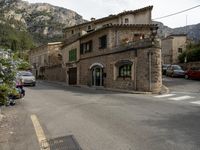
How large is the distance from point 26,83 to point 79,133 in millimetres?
23752

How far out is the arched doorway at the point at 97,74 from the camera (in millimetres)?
31609

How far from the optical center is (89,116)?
37.0 feet

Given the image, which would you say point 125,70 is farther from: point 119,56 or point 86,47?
point 86,47

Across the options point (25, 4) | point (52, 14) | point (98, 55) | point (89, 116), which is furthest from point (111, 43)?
point (25, 4)

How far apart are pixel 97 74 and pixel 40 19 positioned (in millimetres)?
91128

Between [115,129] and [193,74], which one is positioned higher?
[193,74]

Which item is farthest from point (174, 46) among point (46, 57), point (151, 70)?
point (151, 70)

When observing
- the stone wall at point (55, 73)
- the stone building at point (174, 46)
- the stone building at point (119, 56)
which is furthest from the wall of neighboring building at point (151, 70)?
the stone building at point (174, 46)

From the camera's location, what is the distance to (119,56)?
2822cm

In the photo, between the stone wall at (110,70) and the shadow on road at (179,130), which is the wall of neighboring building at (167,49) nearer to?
the stone wall at (110,70)

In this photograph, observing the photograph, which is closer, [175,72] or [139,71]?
[139,71]

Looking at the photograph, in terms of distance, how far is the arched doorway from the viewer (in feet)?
104

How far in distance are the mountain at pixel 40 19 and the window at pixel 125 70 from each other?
240 ft

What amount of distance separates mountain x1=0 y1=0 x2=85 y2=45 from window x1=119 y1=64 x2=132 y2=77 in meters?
73.3
